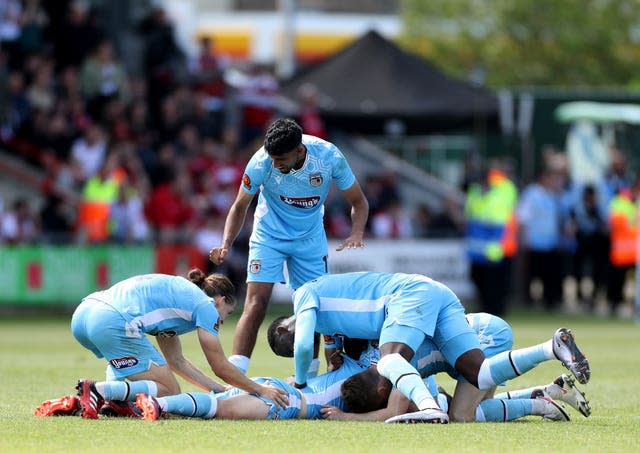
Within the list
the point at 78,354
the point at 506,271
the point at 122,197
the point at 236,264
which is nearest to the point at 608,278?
the point at 506,271

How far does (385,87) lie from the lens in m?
25.3

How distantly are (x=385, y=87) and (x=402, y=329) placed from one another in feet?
52.6

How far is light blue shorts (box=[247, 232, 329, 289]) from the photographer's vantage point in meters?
12.0

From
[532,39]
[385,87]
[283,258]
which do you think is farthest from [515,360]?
[532,39]

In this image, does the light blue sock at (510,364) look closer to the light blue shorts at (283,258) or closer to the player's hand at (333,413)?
the player's hand at (333,413)

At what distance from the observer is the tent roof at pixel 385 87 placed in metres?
24.9

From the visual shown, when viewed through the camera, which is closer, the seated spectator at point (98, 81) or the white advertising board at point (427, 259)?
the white advertising board at point (427, 259)

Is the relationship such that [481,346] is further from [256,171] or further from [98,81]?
[98,81]

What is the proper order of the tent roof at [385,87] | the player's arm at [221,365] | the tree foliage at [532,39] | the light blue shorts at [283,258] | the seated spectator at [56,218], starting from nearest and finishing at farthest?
the player's arm at [221,365] → the light blue shorts at [283,258] → the seated spectator at [56,218] → the tent roof at [385,87] → the tree foliage at [532,39]

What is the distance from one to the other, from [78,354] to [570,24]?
3811cm

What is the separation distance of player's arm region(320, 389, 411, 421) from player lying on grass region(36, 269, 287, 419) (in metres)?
0.35

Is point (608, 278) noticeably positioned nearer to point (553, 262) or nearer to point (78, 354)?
point (553, 262)

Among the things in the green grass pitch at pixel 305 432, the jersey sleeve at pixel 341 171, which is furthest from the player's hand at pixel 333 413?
the jersey sleeve at pixel 341 171

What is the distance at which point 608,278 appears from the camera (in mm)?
25922
